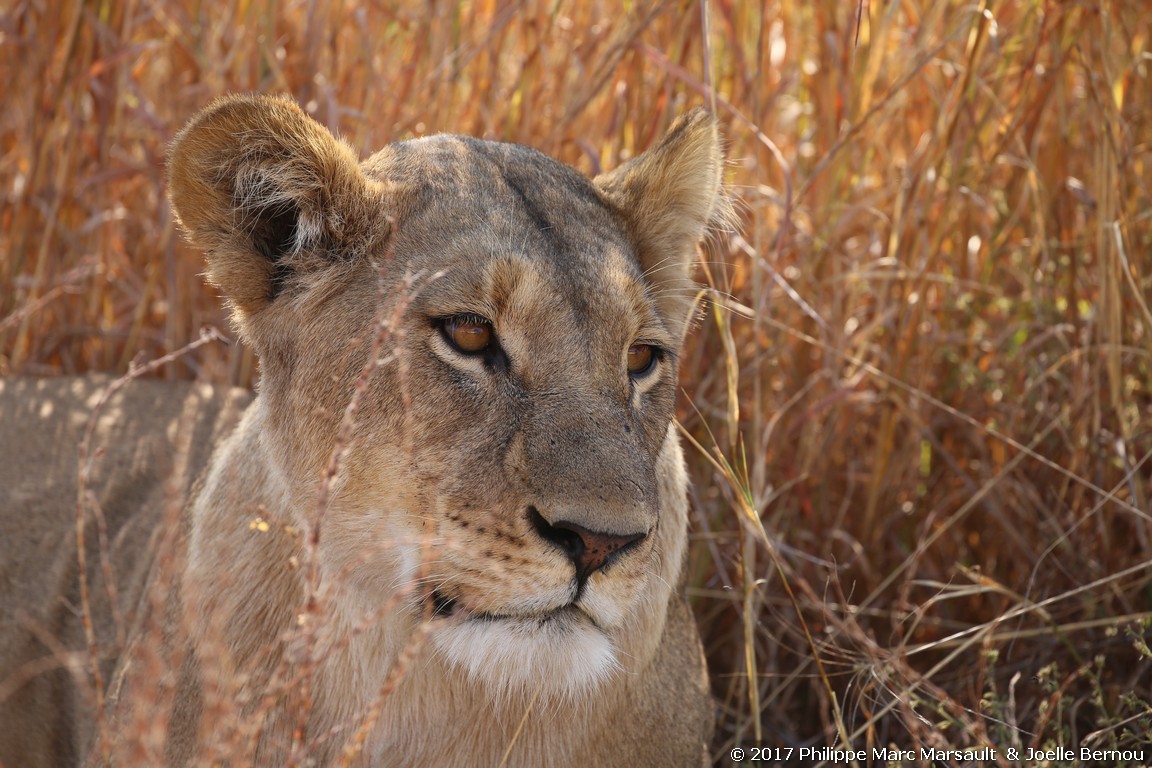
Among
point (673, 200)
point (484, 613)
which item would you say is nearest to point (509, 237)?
point (673, 200)

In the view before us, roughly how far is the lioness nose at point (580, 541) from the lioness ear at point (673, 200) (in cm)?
96

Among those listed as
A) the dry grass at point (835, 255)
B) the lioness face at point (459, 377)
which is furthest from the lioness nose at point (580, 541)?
the dry grass at point (835, 255)

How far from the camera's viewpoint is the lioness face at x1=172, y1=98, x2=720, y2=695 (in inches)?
102

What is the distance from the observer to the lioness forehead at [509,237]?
2842 millimetres

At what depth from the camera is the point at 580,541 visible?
2.54 m

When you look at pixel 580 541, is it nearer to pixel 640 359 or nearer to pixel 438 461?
pixel 438 461

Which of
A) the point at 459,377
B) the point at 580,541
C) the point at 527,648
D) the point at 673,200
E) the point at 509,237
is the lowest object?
the point at 527,648

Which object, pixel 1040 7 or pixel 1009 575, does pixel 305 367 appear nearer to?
pixel 1009 575

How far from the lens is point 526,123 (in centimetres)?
497

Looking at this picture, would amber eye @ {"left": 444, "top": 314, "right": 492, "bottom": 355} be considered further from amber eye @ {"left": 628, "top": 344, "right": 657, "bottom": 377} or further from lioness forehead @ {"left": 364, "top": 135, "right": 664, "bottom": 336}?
amber eye @ {"left": 628, "top": 344, "right": 657, "bottom": 377}

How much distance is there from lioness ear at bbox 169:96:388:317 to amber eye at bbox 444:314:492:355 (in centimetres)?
32

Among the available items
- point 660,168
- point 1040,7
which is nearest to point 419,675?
point 660,168

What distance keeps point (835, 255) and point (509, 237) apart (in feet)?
7.34

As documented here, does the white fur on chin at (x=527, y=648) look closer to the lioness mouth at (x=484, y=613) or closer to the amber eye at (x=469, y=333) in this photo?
the lioness mouth at (x=484, y=613)
